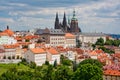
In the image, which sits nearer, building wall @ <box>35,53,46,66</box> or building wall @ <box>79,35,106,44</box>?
building wall @ <box>35,53,46,66</box>

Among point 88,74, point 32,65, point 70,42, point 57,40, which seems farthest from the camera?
point 70,42

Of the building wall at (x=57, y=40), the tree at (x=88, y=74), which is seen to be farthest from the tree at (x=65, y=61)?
the tree at (x=88, y=74)

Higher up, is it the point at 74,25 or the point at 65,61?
the point at 74,25

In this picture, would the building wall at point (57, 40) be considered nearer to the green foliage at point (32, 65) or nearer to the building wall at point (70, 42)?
the building wall at point (70, 42)

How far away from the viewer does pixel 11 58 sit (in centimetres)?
6794

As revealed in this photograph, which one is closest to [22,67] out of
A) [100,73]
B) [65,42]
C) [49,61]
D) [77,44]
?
[49,61]

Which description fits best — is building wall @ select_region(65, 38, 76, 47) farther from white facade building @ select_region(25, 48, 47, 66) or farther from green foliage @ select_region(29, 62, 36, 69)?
green foliage @ select_region(29, 62, 36, 69)

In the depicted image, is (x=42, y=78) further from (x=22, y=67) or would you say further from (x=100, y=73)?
(x=22, y=67)

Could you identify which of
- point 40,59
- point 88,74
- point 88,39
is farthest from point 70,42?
point 88,74

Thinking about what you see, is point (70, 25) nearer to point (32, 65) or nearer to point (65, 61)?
point (65, 61)

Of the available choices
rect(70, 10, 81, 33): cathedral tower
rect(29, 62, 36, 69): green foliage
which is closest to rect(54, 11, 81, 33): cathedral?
rect(70, 10, 81, 33): cathedral tower

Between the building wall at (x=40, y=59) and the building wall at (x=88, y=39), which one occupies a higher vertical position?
the building wall at (x=40, y=59)

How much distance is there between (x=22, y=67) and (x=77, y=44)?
5151cm

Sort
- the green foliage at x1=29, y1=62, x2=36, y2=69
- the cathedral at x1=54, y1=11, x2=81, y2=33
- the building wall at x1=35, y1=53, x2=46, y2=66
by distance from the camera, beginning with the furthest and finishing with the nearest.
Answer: the cathedral at x1=54, y1=11, x2=81, y2=33 → the building wall at x1=35, y1=53, x2=46, y2=66 → the green foliage at x1=29, y1=62, x2=36, y2=69
